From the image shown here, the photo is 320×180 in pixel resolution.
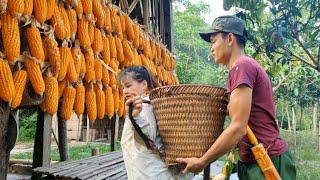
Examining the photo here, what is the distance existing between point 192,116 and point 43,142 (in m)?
2.68

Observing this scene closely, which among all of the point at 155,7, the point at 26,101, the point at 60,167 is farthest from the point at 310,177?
the point at 26,101

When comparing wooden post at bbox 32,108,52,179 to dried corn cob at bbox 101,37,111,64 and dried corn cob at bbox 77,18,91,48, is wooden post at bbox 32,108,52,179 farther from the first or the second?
dried corn cob at bbox 101,37,111,64

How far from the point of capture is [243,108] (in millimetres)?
2068

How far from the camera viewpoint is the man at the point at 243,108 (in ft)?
6.82

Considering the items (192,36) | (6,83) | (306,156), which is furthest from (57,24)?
(192,36)

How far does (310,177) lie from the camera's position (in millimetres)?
9898

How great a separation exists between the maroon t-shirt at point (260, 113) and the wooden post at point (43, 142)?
2451 mm

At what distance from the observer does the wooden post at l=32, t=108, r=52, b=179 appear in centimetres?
427

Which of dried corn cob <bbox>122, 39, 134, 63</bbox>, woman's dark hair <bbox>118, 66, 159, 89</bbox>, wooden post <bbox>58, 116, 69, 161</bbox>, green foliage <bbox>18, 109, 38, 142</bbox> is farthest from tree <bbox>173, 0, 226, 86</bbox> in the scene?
woman's dark hair <bbox>118, 66, 159, 89</bbox>

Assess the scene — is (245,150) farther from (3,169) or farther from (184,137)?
(3,169)

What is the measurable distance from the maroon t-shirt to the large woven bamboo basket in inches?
4.5

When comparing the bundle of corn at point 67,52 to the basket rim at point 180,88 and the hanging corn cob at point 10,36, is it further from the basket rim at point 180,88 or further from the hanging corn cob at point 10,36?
the basket rim at point 180,88

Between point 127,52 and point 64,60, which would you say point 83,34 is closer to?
point 64,60

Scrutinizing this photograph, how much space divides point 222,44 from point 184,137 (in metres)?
0.54
